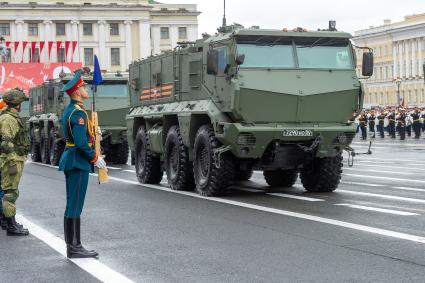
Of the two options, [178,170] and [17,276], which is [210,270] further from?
[178,170]

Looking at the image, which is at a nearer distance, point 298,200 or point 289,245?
point 289,245

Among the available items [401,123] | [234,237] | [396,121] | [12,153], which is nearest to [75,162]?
[234,237]

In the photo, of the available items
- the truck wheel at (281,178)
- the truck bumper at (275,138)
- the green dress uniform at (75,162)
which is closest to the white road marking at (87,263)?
the green dress uniform at (75,162)

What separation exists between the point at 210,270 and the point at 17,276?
177cm

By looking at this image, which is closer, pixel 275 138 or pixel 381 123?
pixel 275 138

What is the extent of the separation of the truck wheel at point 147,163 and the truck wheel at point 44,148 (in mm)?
12917

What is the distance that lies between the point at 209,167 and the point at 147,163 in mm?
4303

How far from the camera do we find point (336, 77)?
17.2 meters

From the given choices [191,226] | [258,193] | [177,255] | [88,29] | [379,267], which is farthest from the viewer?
[88,29]

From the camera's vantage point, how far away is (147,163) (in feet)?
69.3

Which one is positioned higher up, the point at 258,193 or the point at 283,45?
the point at 283,45

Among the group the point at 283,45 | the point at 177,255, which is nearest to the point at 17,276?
the point at 177,255

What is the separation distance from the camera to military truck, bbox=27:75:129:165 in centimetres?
3089

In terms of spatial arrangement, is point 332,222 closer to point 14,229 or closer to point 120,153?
point 14,229
